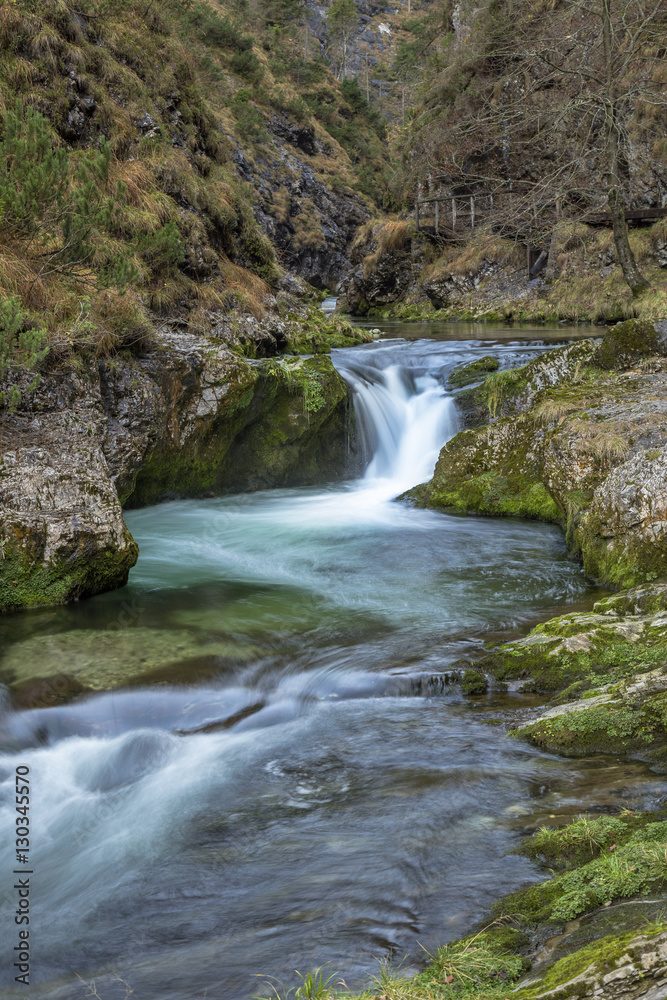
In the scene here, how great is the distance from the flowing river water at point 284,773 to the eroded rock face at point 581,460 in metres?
0.54

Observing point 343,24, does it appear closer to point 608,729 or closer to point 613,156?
point 613,156

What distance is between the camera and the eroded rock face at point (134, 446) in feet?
20.4

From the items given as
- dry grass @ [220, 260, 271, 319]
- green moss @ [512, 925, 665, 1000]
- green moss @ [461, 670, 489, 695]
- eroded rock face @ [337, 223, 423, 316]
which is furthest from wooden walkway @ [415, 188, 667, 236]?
green moss @ [512, 925, 665, 1000]

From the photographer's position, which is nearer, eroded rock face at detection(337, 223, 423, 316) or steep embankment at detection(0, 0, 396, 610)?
steep embankment at detection(0, 0, 396, 610)

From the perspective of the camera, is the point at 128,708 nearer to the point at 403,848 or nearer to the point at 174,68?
the point at 403,848

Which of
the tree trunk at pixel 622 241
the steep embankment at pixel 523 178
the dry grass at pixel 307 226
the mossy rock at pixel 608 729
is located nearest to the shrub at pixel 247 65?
the dry grass at pixel 307 226

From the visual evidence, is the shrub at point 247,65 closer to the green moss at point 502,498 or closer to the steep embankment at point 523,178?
the steep embankment at point 523,178

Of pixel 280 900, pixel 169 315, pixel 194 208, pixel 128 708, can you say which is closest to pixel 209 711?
pixel 128 708

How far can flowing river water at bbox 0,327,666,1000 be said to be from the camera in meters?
2.69

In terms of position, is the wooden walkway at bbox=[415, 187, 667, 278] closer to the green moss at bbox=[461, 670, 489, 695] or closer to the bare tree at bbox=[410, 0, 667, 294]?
the bare tree at bbox=[410, 0, 667, 294]

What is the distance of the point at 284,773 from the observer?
4.04 m

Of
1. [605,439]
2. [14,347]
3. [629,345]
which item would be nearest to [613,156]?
[629,345]

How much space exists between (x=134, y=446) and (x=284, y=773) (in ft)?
18.7

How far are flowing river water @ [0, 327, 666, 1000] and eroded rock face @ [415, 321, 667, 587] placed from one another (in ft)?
1.78
